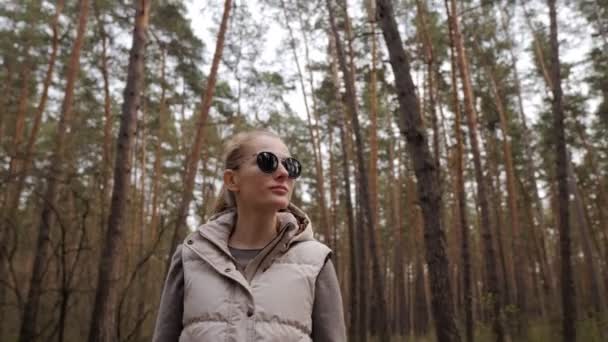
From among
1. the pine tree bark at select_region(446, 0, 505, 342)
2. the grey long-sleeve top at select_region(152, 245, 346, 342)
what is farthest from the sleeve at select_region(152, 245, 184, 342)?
the pine tree bark at select_region(446, 0, 505, 342)

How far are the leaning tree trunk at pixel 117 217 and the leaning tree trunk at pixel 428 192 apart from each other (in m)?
3.63

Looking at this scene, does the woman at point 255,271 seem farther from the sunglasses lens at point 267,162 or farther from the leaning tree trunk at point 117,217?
the leaning tree trunk at point 117,217

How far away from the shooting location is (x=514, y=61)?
16.7 m

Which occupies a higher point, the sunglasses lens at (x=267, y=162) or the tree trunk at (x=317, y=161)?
the tree trunk at (x=317, y=161)

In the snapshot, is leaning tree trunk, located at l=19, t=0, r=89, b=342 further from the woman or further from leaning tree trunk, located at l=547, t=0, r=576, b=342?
leaning tree trunk, located at l=547, t=0, r=576, b=342

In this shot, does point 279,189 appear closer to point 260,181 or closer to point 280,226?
point 260,181

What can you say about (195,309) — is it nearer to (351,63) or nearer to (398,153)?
(351,63)

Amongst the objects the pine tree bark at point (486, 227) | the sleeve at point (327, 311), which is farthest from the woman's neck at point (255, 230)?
the pine tree bark at point (486, 227)

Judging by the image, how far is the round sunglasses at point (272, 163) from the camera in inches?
64.6

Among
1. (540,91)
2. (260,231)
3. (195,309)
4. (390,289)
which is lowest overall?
(390,289)

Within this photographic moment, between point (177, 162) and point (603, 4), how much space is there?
1672 centimetres

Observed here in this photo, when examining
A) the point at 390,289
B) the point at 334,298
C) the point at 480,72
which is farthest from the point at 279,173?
the point at 390,289

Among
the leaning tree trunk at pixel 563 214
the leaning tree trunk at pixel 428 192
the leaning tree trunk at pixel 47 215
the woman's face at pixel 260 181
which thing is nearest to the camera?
the woman's face at pixel 260 181

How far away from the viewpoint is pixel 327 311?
1.53 metres
